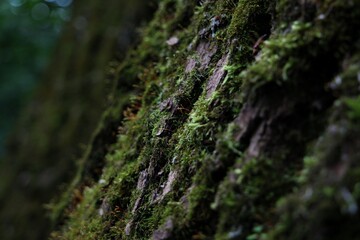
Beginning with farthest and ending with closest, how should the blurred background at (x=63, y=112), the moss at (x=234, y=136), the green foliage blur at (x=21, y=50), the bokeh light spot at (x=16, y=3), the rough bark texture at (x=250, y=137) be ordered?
the green foliage blur at (x=21, y=50) < the bokeh light spot at (x=16, y=3) < the blurred background at (x=63, y=112) < the moss at (x=234, y=136) < the rough bark texture at (x=250, y=137)

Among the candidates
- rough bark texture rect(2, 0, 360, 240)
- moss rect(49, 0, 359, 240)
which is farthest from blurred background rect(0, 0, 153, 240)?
rough bark texture rect(2, 0, 360, 240)

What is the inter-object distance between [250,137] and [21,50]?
11477 millimetres

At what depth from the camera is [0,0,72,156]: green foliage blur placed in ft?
38.3

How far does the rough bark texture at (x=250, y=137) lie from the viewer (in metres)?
1.33

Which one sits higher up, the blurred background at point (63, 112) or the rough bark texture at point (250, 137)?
the rough bark texture at point (250, 137)

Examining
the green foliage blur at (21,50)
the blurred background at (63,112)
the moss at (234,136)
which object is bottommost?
the green foliage blur at (21,50)

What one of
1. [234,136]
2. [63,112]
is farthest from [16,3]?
[234,136]

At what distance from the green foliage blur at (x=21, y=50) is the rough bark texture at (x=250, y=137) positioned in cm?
978

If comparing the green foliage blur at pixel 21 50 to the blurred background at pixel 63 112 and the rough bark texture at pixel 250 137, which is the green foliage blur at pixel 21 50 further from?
the rough bark texture at pixel 250 137

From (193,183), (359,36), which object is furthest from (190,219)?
(359,36)

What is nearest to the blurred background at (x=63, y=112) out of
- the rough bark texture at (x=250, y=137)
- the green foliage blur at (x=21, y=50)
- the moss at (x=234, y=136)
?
the moss at (x=234, y=136)

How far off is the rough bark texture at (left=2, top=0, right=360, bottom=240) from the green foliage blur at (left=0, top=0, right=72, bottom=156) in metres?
9.78

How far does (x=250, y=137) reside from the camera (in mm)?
1657

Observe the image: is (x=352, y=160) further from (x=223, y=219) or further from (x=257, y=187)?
(x=223, y=219)
